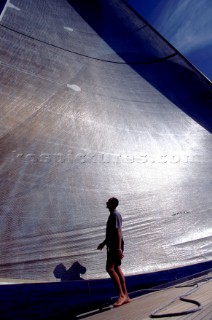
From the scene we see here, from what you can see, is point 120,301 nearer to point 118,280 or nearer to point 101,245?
point 118,280

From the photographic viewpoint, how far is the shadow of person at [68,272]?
339cm

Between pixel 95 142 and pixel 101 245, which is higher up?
pixel 95 142

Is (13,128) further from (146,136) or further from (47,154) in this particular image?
(146,136)

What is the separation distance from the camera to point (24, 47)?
212 inches

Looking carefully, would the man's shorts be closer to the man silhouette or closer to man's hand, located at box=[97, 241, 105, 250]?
the man silhouette

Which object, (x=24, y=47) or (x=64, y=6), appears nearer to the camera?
(x=24, y=47)

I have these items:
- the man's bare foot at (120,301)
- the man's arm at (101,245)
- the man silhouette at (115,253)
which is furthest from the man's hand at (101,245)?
the man's bare foot at (120,301)

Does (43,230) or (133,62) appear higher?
(133,62)

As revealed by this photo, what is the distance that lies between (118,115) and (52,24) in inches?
102

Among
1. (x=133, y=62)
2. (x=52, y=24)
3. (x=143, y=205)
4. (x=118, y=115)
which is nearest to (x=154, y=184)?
(x=143, y=205)

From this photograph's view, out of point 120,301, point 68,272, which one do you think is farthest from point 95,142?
point 120,301

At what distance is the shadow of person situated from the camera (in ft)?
11.1

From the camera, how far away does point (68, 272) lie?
11.3 feet

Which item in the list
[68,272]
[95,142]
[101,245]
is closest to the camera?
[68,272]
